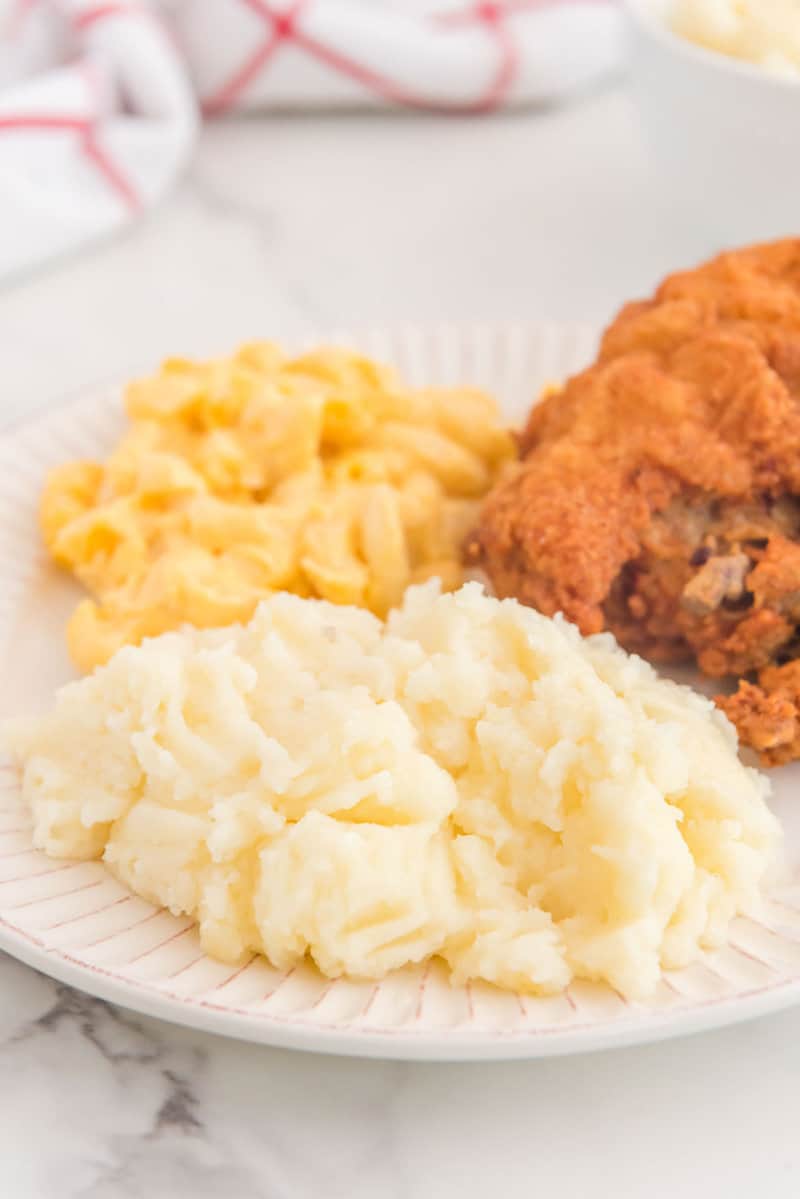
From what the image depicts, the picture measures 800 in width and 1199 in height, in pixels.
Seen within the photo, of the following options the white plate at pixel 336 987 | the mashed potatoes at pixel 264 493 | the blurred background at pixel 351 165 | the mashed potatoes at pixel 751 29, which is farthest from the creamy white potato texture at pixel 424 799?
the mashed potatoes at pixel 751 29

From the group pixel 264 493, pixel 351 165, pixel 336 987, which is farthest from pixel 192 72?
pixel 336 987

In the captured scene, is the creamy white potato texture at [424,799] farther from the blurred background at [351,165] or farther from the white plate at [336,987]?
the blurred background at [351,165]

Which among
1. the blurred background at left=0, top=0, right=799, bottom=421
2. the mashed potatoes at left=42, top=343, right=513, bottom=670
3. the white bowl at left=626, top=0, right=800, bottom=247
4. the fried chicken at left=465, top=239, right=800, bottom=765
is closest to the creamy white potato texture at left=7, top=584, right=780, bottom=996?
the fried chicken at left=465, top=239, right=800, bottom=765

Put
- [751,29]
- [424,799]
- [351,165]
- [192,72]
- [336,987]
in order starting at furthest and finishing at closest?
1. [351,165]
2. [192,72]
3. [751,29]
4. [424,799]
5. [336,987]

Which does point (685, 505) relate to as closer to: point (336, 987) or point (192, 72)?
point (336, 987)

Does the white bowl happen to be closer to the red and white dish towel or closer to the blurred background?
the blurred background

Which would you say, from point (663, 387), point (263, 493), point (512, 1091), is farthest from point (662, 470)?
point (512, 1091)
